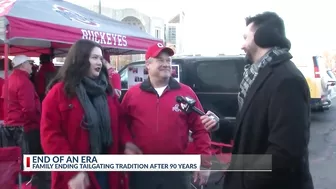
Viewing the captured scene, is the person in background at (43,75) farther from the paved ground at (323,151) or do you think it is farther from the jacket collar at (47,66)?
the paved ground at (323,151)

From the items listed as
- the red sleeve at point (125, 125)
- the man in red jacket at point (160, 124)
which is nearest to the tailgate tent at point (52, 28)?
the red sleeve at point (125, 125)

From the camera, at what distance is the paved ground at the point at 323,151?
20.3 feet

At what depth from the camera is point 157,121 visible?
2.92 m

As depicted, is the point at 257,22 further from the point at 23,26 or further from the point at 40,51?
the point at 40,51

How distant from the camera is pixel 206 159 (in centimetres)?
309

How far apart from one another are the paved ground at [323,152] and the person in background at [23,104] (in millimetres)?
2553

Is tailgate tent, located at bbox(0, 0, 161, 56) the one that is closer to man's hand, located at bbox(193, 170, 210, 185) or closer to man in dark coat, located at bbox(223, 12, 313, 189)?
man's hand, located at bbox(193, 170, 210, 185)

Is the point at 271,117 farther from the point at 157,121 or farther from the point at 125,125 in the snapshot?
the point at 125,125

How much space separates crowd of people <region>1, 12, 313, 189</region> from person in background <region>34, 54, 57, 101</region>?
13.9ft

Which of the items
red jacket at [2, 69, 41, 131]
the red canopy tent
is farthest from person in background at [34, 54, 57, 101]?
red jacket at [2, 69, 41, 131]

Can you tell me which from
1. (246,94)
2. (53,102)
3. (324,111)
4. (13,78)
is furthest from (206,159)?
(324,111)

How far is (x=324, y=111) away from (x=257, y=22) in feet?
47.6

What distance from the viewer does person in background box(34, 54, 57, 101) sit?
695cm

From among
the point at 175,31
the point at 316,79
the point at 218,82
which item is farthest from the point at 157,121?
the point at 175,31
